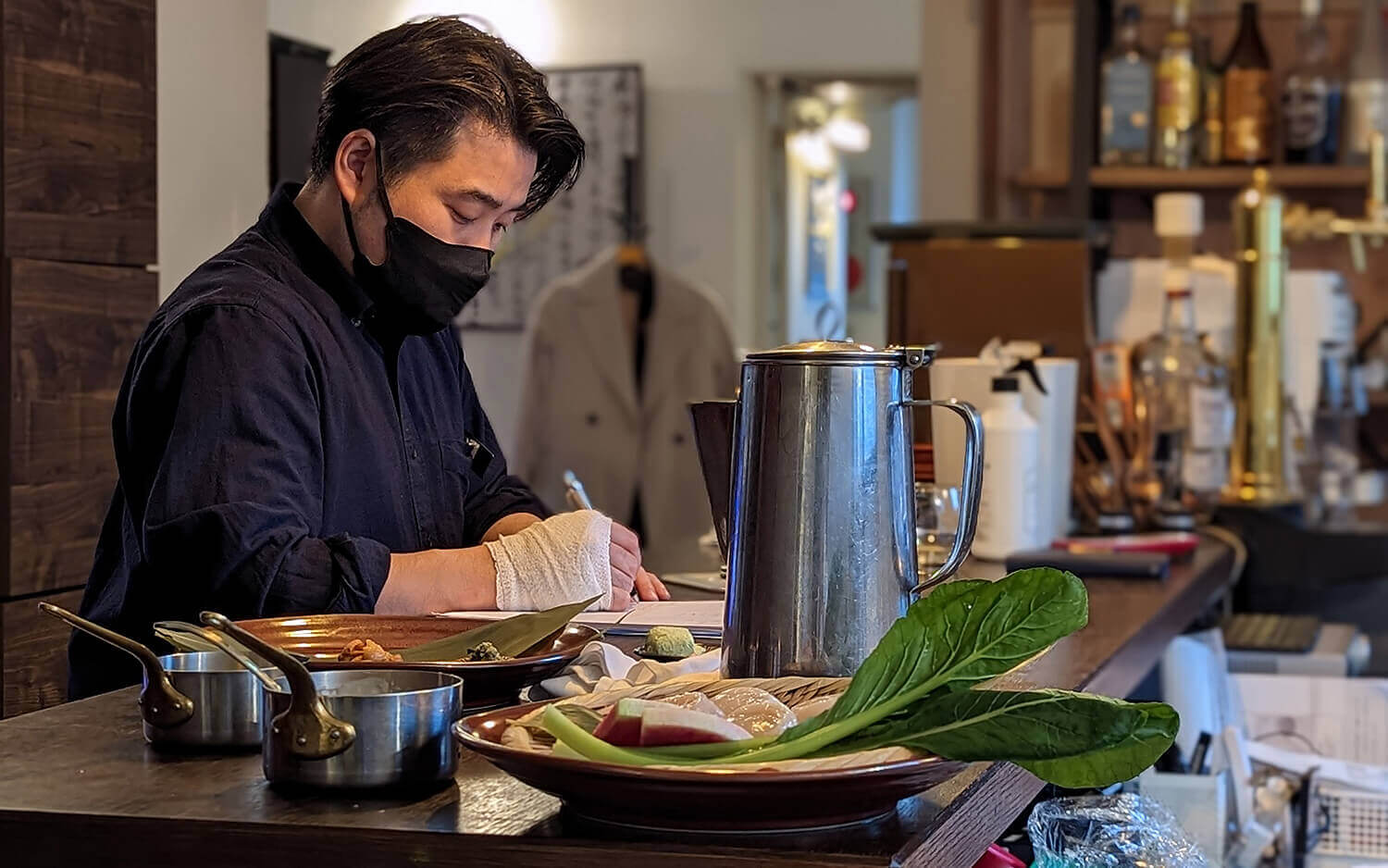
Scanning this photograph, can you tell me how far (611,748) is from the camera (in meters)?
0.89

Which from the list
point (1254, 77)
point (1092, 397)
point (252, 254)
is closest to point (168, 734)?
point (252, 254)

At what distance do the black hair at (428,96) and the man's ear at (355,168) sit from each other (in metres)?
0.01

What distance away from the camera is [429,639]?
132cm

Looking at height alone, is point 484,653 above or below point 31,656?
above

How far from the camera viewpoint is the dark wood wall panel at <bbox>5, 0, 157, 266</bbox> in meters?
2.40

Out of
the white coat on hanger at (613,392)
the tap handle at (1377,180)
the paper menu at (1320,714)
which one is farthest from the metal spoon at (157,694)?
the white coat on hanger at (613,392)

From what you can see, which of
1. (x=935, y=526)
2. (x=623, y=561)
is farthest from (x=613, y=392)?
(x=623, y=561)

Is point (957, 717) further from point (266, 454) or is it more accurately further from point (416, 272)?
point (416, 272)

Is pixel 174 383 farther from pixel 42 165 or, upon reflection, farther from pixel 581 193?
pixel 581 193

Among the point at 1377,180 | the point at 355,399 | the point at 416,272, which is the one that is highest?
the point at 1377,180

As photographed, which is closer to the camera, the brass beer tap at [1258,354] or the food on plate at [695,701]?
the food on plate at [695,701]

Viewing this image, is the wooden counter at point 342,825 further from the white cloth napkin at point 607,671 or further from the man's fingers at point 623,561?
the man's fingers at point 623,561

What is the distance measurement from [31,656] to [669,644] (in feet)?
4.83

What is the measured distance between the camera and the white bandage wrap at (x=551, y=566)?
1570 mm
